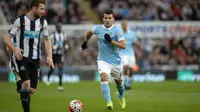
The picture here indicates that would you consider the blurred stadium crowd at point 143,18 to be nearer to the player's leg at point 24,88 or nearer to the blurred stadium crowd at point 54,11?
the blurred stadium crowd at point 54,11

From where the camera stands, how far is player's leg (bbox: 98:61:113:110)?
13.1 meters

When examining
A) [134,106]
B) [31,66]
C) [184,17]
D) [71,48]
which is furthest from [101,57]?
[184,17]

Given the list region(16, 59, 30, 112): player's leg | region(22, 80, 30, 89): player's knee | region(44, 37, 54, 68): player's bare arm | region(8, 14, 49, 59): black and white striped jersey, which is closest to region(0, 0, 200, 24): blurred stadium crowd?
region(44, 37, 54, 68): player's bare arm

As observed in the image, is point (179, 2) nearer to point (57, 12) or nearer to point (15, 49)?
point (57, 12)

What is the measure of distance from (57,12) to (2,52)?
422 centimetres

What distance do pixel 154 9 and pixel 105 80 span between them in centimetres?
1954

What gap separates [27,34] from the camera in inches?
453

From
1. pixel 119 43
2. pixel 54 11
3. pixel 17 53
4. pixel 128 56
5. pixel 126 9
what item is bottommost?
pixel 128 56

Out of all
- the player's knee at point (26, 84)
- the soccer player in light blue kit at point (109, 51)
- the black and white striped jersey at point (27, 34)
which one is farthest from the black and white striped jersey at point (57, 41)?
the player's knee at point (26, 84)

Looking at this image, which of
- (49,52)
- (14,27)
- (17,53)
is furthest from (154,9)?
(17,53)

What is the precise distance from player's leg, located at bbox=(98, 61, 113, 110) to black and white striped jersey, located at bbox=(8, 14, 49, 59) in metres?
2.26

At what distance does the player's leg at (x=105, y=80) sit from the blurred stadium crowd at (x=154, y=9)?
713 inches

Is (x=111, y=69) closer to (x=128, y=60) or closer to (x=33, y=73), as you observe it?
(x=33, y=73)

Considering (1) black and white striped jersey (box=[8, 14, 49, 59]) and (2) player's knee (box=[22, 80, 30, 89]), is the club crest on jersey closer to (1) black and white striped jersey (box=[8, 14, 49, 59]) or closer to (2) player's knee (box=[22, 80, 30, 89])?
(1) black and white striped jersey (box=[8, 14, 49, 59])
